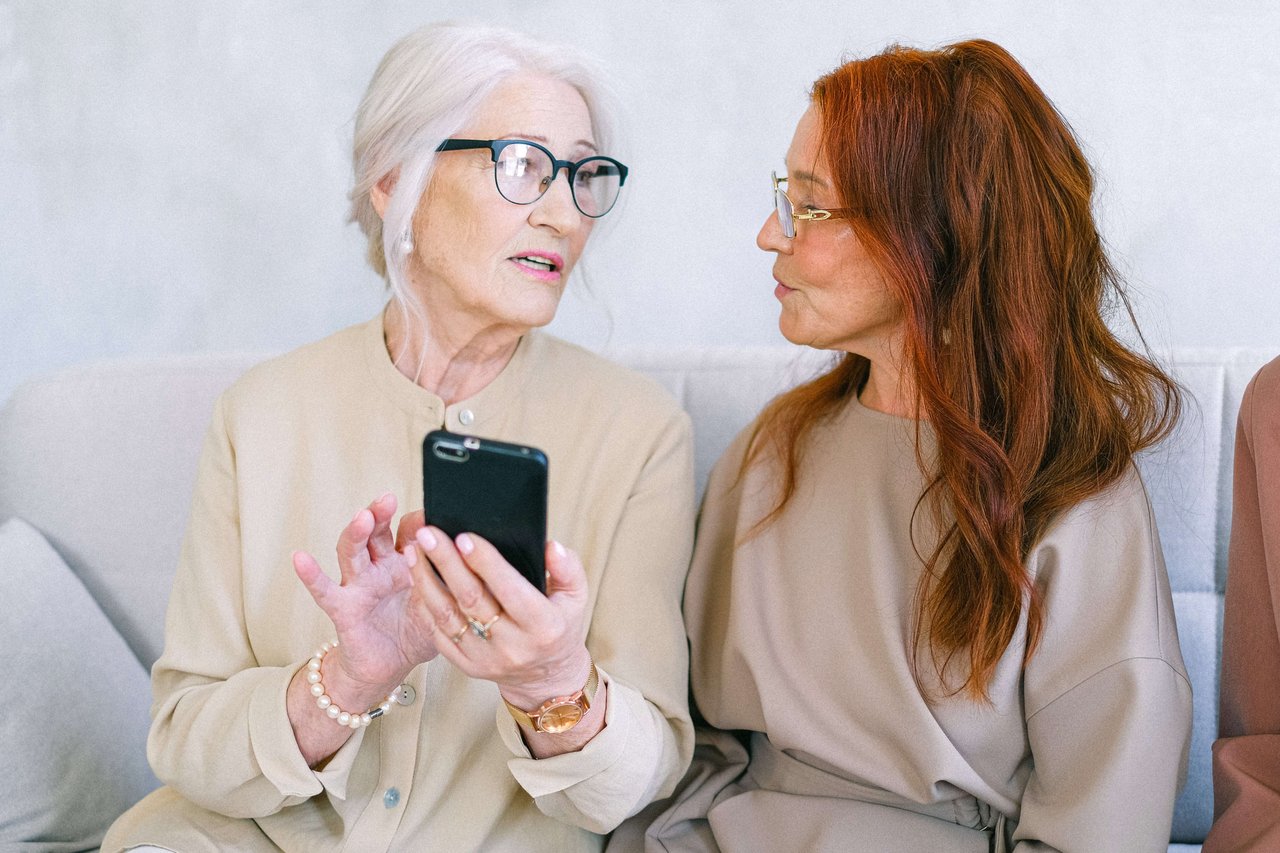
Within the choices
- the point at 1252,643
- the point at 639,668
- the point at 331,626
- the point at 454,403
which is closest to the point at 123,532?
the point at 331,626

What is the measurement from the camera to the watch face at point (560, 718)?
124 centimetres

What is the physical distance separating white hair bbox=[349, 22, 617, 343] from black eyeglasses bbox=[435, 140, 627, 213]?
1.8 inches

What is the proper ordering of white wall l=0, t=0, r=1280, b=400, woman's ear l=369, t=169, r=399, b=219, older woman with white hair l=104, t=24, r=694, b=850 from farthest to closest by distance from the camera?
white wall l=0, t=0, r=1280, b=400, woman's ear l=369, t=169, r=399, b=219, older woman with white hair l=104, t=24, r=694, b=850

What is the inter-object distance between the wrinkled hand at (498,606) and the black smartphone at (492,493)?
17 mm

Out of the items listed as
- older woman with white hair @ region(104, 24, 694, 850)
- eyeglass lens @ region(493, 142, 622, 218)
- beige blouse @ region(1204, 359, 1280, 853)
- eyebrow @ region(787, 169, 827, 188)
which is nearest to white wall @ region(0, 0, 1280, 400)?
eyeglass lens @ region(493, 142, 622, 218)

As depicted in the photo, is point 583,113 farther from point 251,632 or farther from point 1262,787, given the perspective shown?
point 1262,787

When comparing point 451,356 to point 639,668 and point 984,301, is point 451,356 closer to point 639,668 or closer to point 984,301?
point 639,668

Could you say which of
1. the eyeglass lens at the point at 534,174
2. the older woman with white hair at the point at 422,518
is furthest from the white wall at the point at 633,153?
the older woman with white hair at the point at 422,518

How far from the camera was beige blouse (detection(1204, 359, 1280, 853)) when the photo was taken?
1.32 meters

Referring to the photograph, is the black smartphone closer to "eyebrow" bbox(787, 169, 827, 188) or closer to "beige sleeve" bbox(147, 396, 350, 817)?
"beige sleeve" bbox(147, 396, 350, 817)

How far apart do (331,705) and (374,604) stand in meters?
0.14

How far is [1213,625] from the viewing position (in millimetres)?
1714

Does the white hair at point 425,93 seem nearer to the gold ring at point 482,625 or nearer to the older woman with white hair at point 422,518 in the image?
the older woman with white hair at point 422,518

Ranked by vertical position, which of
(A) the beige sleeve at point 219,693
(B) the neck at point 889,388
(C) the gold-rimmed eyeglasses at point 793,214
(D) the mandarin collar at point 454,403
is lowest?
(A) the beige sleeve at point 219,693
